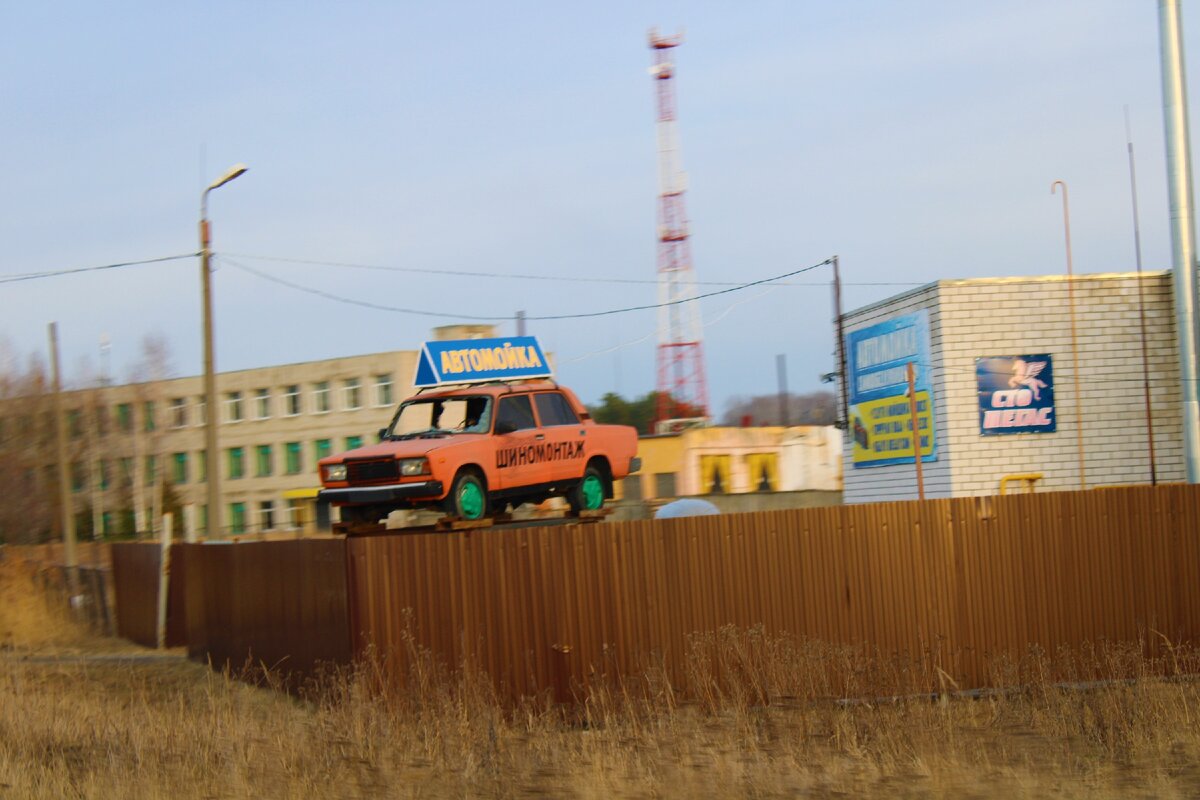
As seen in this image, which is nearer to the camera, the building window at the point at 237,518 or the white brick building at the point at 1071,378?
the white brick building at the point at 1071,378

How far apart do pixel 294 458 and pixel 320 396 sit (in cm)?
372

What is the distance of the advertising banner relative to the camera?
22.5 m

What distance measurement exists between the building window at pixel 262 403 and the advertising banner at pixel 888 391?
50369 millimetres

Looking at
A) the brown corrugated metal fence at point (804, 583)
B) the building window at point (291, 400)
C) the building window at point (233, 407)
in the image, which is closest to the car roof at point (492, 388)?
the brown corrugated metal fence at point (804, 583)

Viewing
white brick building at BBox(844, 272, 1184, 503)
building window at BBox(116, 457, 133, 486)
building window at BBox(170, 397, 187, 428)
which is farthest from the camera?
building window at BBox(170, 397, 187, 428)

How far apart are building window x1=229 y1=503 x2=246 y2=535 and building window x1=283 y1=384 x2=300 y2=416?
576cm

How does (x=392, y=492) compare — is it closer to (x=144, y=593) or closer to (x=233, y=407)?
(x=144, y=593)

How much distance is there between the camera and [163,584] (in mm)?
→ 21391

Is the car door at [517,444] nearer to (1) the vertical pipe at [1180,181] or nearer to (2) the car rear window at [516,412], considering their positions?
(2) the car rear window at [516,412]

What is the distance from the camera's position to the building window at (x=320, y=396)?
223ft

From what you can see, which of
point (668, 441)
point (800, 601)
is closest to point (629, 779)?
point (800, 601)

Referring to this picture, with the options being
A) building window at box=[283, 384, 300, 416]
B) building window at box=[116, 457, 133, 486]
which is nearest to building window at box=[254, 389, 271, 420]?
building window at box=[283, 384, 300, 416]

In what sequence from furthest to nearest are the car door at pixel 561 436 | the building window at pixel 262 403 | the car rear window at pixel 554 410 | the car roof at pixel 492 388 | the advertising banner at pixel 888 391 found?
the building window at pixel 262 403
the advertising banner at pixel 888 391
the car rear window at pixel 554 410
the car door at pixel 561 436
the car roof at pixel 492 388

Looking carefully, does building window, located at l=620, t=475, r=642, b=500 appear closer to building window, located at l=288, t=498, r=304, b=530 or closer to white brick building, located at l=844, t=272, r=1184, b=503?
building window, located at l=288, t=498, r=304, b=530
